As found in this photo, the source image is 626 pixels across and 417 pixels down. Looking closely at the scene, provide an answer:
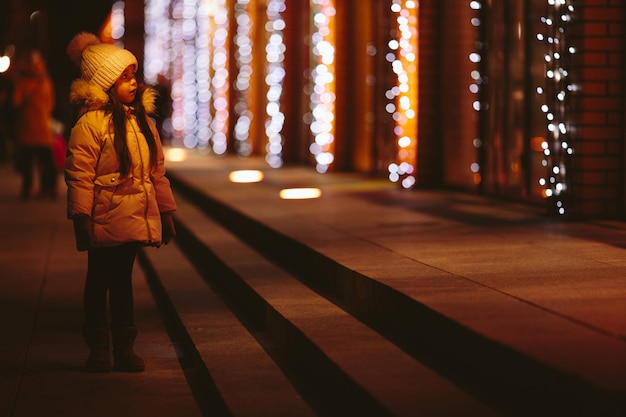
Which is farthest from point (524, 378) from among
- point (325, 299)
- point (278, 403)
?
point (325, 299)

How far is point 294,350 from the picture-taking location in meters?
7.19

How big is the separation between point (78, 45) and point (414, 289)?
2.32 metres

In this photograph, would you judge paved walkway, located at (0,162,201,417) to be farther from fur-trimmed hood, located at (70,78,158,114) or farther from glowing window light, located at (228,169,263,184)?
glowing window light, located at (228,169,263,184)

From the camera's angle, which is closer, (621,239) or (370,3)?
(621,239)

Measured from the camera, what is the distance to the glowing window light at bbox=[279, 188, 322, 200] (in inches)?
571

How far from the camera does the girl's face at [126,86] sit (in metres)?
7.11

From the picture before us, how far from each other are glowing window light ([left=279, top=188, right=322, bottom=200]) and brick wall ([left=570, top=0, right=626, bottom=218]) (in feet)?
13.4

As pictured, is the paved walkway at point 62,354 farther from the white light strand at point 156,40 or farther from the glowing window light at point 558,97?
the white light strand at point 156,40

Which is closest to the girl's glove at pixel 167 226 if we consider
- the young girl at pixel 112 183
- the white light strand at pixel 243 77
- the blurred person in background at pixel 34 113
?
the young girl at pixel 112 183

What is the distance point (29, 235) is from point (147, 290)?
4.18 meters

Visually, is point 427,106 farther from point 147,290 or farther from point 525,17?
point 147,290

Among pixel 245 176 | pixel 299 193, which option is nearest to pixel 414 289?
pixel 299 193

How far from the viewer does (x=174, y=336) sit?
870cm

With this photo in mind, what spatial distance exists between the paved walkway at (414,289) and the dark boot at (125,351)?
0.06 m
